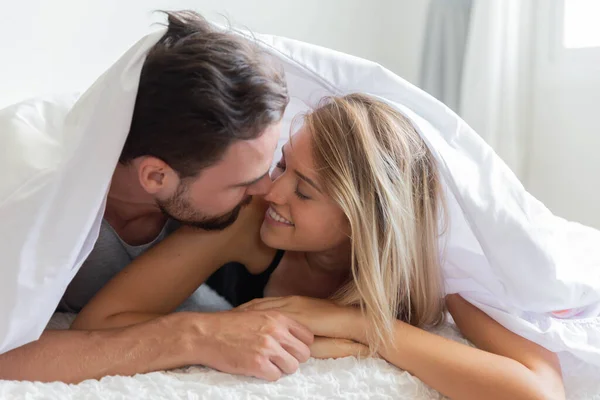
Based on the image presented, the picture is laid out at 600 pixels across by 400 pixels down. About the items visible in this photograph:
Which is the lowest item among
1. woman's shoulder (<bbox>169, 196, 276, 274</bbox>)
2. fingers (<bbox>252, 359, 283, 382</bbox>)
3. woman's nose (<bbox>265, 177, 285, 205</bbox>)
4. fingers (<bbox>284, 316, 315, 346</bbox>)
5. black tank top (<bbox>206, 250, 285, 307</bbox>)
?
black tank top (<bbox>206, 250, 285, 307</bbox>)

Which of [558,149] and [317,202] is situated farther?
[558,149]

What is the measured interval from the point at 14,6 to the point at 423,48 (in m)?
1.33

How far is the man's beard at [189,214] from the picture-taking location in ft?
3.80

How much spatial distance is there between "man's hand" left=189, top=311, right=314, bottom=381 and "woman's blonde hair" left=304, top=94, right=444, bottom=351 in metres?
0.13

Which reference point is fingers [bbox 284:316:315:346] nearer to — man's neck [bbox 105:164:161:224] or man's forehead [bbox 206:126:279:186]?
man's forehead [bbox 206:126:279:186]

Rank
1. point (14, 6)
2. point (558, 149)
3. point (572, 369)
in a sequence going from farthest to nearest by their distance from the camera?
point (558, 149) → point (14, 6) → point (572, 369)

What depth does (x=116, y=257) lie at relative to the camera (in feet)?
4.32

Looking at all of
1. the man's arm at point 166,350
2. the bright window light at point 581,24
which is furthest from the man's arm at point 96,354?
the bright window light at point 581,24

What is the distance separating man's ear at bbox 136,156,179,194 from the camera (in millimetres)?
1115

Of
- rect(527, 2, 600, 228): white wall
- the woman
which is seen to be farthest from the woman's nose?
rect(527, 2, 600, 228): white wall

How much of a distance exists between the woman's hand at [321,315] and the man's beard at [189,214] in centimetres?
18

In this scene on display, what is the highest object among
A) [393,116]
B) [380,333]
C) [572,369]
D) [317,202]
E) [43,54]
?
[43,54]

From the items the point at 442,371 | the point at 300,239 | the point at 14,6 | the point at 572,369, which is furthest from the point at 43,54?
the point at 572,369

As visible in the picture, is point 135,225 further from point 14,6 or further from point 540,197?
point 540,197
